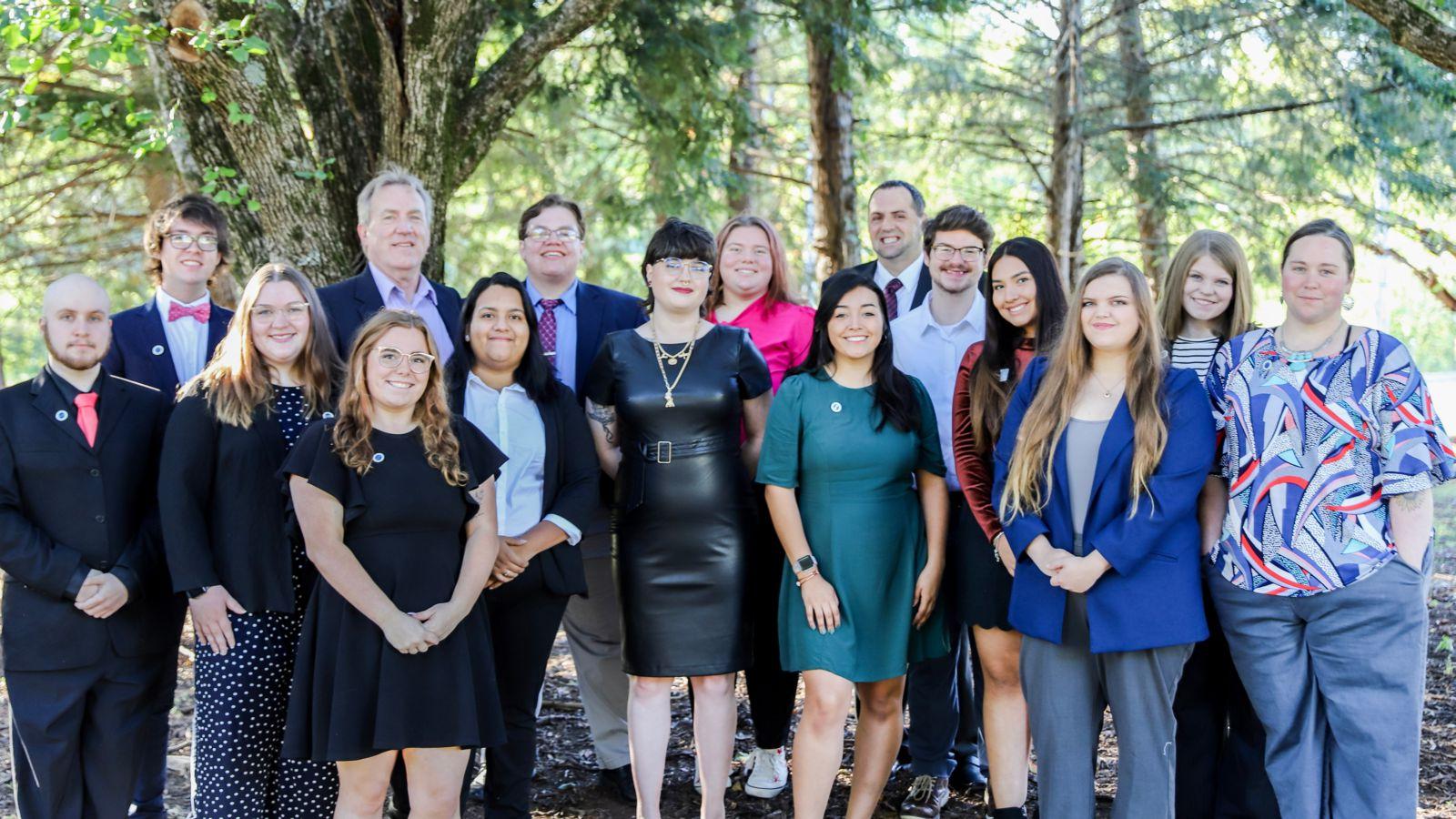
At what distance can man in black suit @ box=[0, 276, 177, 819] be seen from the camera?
3.74 meters

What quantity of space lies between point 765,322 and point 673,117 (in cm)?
394

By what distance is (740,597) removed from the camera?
4.14m

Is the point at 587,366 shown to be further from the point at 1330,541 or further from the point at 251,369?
the point at 1330,541

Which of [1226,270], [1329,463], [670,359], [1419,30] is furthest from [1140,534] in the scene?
[1419,30]

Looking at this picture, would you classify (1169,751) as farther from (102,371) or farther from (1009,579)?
(102,371)

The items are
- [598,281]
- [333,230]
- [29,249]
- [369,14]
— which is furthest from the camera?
[598,281]

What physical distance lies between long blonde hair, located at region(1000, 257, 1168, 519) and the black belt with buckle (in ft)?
3.32

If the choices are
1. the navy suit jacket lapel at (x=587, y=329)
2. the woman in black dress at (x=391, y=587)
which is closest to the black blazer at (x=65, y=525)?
the woman in black dress at (x=391, y=587)

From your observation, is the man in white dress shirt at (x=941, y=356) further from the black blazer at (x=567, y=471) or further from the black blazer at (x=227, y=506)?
the black blazer at (x=227, y=506)

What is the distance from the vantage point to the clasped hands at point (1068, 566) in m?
3.52

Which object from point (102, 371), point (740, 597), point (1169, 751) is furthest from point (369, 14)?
point (1169, 751)

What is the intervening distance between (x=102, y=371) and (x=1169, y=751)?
144 inches

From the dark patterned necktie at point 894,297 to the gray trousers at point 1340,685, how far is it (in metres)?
1.98

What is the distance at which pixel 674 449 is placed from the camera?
410cm
